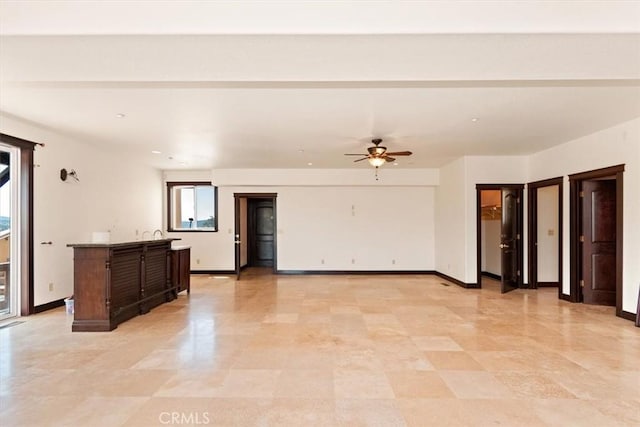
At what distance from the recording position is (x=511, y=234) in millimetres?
7125

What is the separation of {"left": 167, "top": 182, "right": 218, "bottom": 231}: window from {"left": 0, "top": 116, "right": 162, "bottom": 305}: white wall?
5.49ft

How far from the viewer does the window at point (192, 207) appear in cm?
945

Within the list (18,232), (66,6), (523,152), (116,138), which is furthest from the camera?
(523,152)

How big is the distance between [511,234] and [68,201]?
8.08 m

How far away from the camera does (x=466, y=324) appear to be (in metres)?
4.62

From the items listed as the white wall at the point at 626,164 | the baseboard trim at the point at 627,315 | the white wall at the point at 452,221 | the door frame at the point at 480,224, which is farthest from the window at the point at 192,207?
the baseboard trim at the point at 627,315

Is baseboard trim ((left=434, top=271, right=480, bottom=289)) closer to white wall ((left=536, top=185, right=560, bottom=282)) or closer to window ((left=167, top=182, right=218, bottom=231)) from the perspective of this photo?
white wall ((left=536, top=185, right=560, bottom=282))

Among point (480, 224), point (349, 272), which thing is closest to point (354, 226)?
point (349, 272)

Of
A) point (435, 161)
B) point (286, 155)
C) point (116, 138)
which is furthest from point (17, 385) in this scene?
point (435, 161)

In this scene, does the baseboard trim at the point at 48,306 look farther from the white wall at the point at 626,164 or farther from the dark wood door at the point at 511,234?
the white wall at the point at 626,164

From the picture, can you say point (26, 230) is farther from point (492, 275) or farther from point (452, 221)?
point (492, 275)

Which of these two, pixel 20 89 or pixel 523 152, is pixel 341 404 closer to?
pixel 20 89

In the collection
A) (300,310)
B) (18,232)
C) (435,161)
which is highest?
(435,161)

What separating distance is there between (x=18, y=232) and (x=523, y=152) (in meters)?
8.54
